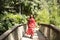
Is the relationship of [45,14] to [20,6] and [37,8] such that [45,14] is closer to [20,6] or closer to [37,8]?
[37,8]

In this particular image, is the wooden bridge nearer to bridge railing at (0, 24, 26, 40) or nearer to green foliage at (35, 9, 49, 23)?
bridge railing at (0, 24, 26, 40)

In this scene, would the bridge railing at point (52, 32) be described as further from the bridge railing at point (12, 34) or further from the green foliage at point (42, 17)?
the green foliage at point (42, 17)

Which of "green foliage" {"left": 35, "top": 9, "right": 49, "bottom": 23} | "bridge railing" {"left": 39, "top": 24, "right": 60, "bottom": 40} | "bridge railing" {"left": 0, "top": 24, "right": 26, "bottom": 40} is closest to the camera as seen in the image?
"bridge railing" {"left": 0, "top": 24, "right": 26, "bottom": 40}

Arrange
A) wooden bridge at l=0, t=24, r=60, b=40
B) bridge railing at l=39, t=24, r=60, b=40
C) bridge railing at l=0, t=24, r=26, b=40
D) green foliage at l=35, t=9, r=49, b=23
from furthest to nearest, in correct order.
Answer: green foliage at l=35, t=9, r=49, b=23
bridge railing at l=39, t=24, r=60, b=40
wooden bridge at l=0, t=24, r=60, b=40
bridge railing at l=0, t=24, r=26, b=40

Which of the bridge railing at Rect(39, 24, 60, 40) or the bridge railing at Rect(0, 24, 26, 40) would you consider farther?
the bridge railing at Rect(39, 24, 60, 40)

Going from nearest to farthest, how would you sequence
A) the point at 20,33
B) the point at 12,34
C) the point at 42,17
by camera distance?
the point at 12,34 < the point at 20,33 < the point at 42,17

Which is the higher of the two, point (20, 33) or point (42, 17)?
point (20, 33)

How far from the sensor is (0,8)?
32.6 meters

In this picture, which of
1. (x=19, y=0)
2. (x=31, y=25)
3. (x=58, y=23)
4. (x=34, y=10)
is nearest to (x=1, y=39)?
(x=31, y=25)

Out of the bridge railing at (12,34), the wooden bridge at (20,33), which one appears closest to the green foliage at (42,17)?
the wooden bridge at (20,33)

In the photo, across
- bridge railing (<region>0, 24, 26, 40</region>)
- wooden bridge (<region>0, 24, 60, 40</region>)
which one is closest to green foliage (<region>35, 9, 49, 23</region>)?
wooden bridge (<region>0, 24, 60, 40</region>)

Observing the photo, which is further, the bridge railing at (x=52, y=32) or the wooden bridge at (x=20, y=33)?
the bridge railing at (x=52, y=32)

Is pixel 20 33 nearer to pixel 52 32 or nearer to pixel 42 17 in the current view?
pixel 52 32

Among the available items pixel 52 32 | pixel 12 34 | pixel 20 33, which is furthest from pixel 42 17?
pixel 12 34
